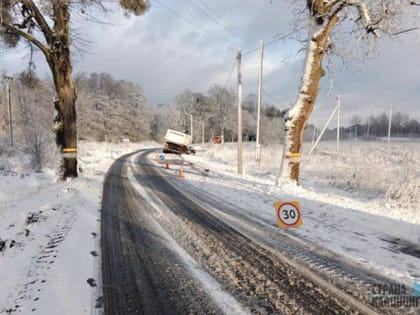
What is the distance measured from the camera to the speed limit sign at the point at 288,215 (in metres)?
4.72

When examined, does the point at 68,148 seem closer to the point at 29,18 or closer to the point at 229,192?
the point at 29,18

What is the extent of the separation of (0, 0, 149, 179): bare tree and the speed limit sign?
7791mm

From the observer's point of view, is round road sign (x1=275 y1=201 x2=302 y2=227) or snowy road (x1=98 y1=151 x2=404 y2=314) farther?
round road sign (x1=275 y1=201 x2=302 y2=227)

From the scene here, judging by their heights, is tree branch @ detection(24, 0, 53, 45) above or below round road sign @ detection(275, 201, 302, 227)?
above

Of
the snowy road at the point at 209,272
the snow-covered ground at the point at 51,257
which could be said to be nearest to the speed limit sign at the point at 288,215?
the snowy road at the point at 209,272

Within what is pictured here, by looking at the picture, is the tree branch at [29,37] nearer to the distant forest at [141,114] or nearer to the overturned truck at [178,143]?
the overturned truck at [178,143]

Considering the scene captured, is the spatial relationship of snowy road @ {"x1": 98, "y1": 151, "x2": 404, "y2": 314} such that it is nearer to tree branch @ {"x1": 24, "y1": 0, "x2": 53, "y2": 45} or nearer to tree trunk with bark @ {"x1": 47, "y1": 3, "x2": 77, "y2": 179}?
tree trunk with bark @ {"x1": 47, "y1": 3, "x2": 77, "y2": 179}

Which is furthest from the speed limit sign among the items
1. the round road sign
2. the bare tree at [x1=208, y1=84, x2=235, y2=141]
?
the bare tree at [x1=208, y1=84, x2=235, y2=141]

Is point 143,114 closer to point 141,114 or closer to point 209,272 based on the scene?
point 141,114

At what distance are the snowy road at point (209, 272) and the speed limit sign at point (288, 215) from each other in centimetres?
50

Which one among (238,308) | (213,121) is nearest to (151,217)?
(238,308)

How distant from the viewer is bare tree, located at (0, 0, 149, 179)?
7637mm

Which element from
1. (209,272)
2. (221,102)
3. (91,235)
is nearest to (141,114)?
(221,102)

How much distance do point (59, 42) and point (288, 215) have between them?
8937 mm
